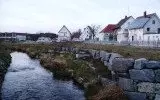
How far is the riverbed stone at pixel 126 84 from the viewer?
19.2 metres

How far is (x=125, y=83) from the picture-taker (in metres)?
19.6

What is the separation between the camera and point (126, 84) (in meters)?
19.5

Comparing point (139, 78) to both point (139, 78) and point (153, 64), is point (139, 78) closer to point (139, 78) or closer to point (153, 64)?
point (139, 78)

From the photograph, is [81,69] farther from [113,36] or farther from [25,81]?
[113,36]

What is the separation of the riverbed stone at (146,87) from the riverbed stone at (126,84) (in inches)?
21.9

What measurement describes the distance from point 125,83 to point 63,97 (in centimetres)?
625

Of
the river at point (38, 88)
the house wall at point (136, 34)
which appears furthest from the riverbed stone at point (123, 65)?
the house wall at point (136, 34)

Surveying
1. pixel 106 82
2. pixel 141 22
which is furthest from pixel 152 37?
pixel 106 82

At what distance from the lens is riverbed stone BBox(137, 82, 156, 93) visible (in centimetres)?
1825

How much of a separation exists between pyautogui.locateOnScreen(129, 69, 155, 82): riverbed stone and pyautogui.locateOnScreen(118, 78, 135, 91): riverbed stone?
1.43ft

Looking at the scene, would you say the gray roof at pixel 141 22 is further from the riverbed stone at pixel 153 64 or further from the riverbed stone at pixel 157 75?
the riverbed stone at pixel 157 75

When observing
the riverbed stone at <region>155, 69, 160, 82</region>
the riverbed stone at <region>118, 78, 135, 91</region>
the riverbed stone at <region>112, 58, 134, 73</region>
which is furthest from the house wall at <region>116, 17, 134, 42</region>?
the riverbed stone at <region>155, 69, 160, 82</region>

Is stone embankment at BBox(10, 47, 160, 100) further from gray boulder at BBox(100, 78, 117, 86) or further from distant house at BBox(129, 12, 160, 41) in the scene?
distant house at BBox(129, 12, 160, 41)

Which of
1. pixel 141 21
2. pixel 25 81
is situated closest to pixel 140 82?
pixel 25 81
